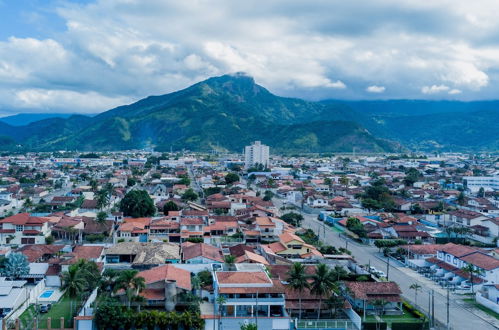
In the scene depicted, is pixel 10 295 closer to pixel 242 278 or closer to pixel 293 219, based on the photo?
pixel 242 278

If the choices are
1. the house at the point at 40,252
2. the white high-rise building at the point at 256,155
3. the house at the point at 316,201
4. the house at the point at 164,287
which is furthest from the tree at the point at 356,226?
the white high-rise building at the point at 256,155

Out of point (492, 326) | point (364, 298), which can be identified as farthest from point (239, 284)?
point (492, 326)

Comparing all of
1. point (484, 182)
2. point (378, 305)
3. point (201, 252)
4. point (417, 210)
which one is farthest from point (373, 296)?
point (484, 182)

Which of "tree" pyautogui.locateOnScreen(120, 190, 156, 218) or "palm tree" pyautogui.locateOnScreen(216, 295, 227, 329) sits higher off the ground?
"tree" pyautogui.locateOnScreen(120, 190, 156, 218)

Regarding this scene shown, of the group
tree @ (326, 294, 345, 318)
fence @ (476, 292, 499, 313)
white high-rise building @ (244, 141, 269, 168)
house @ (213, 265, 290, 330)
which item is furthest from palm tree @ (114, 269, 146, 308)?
white high-rise building @ (244, 141, 269, 168)

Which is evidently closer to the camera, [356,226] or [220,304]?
[220,304]

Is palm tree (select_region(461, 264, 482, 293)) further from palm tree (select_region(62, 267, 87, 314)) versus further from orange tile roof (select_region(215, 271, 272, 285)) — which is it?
palm tree (select_region(62, 267, 87, 314))

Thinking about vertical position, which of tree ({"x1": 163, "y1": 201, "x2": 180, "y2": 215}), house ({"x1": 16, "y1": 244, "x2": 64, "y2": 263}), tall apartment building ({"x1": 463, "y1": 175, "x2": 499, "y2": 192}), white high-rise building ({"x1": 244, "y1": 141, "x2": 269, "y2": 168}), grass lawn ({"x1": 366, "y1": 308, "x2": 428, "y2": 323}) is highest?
white high-rise building ({"x1": 244, "y1": 141, "x2": 269, "y2": 168})
